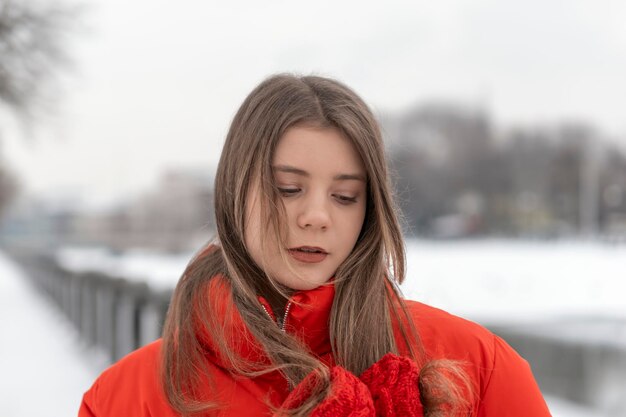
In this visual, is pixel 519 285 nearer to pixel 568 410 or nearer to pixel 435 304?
pixel 435 304

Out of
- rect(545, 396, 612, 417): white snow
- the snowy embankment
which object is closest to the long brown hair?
rect(545, 396, 612, 417): white snow

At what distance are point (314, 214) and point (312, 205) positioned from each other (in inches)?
0.8

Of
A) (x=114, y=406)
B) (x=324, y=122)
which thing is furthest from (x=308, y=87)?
(x=114, y=406)

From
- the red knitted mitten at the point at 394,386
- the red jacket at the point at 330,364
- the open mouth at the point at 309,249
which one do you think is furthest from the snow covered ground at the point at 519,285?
the red knitted mitten at the point at 394,386

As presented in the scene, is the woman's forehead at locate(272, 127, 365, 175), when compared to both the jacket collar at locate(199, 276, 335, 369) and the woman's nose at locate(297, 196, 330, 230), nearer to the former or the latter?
the woman's nose at locate(297, 196, 330, 230)

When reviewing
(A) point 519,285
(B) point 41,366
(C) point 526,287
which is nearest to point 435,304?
(B) point 41,366

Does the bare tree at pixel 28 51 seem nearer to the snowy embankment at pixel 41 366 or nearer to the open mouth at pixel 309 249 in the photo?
the snowy embankment at pixel 41 366

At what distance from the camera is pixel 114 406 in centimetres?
154

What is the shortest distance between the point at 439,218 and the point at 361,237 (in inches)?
2608

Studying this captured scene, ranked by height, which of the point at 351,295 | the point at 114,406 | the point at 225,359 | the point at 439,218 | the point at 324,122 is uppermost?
the point at 324,122

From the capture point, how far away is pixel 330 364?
148 cm

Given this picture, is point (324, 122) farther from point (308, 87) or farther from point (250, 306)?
point (250, 306)

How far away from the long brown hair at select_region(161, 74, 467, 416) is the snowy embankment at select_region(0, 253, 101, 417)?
425cm

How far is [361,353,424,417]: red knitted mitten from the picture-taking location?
1296 mm
